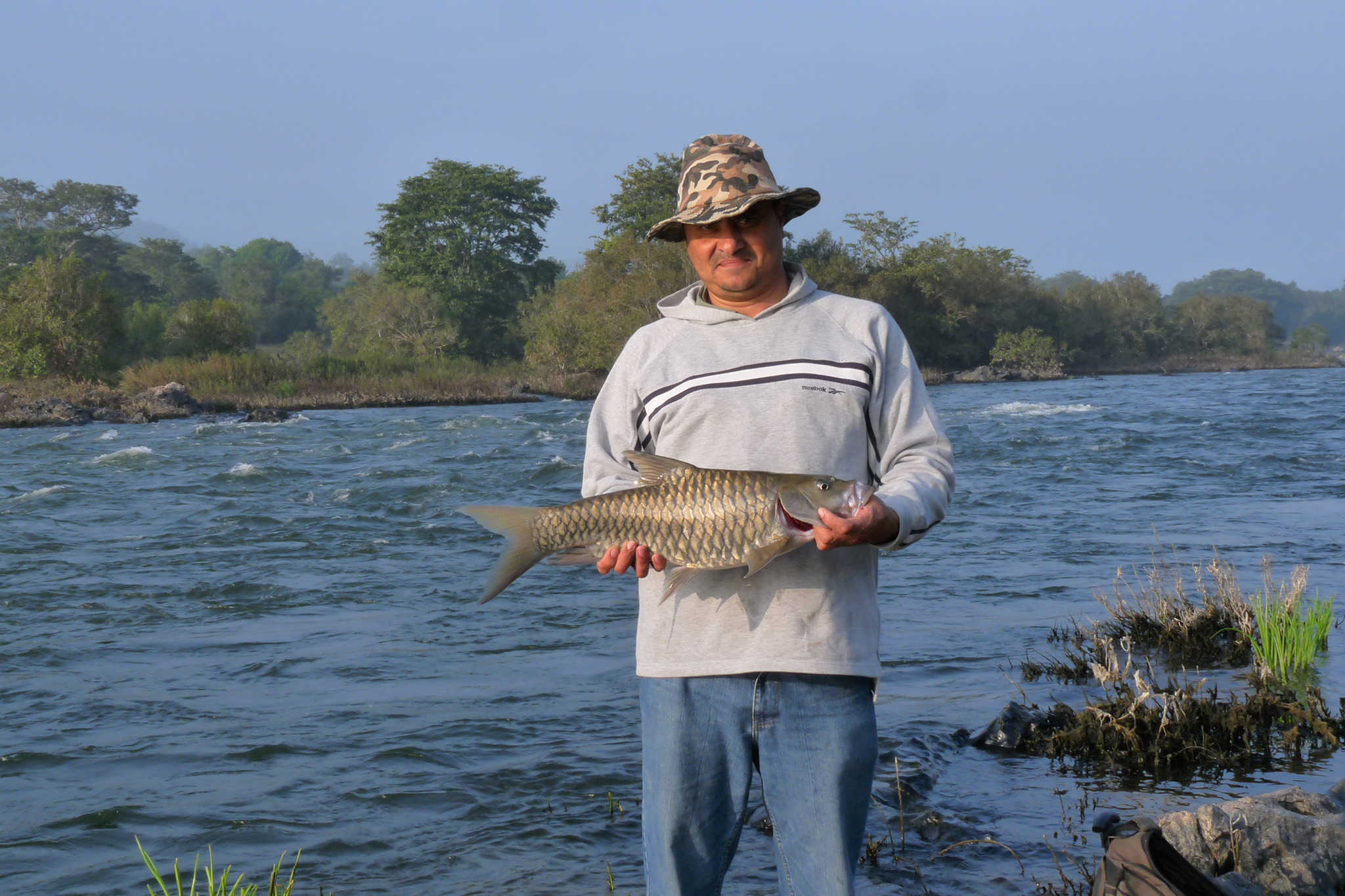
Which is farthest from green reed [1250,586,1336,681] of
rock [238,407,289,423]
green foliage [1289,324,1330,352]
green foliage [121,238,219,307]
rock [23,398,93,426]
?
green foliage [1289,324,1330,352]

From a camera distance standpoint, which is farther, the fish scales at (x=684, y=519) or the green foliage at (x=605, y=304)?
the green foliage at (x=605, y=304)

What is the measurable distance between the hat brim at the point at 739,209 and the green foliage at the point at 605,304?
48.8m

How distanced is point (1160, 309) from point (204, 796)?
3298 inches

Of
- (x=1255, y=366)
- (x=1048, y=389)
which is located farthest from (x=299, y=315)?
(x=1255, y=366)

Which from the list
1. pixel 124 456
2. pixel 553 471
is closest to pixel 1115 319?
pixel 553 471

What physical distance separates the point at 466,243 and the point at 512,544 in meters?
67.0

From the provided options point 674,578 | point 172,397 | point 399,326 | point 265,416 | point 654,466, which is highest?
point 399,326

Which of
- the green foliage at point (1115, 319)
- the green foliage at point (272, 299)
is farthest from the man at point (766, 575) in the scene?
the green foliage at point (272, 299)

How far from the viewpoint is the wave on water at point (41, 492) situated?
1803 centimetres

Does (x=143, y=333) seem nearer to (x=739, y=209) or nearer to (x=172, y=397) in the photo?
(x=172, y=397)

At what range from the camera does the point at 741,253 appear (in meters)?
2.80

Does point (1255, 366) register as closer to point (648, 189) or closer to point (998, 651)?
point (648, 189)

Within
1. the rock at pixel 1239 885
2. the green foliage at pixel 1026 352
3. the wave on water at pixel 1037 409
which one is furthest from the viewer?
the green foliage at pixel 1026 352

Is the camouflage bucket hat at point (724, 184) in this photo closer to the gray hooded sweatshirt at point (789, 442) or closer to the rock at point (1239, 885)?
the gray hooded sweatshirt at point (789, 442)
